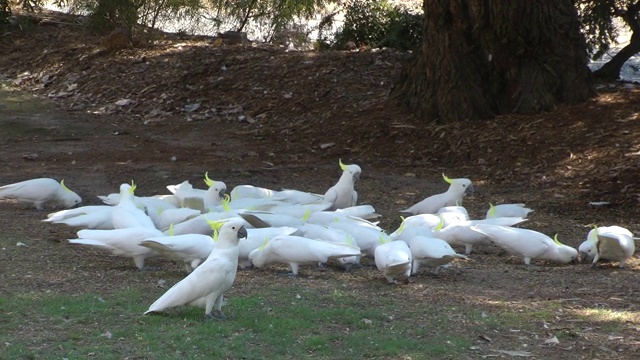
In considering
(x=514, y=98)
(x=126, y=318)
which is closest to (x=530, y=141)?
(x=514, y=98)

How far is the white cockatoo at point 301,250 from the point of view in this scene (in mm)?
5352

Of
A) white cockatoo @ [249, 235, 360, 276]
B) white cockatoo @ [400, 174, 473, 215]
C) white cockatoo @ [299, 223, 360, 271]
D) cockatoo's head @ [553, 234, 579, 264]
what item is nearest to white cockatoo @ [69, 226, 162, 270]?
white cockatoo @ [249, 235, 360, 276]

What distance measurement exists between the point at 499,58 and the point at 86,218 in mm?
5081

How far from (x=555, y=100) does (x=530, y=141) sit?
0.73 metres

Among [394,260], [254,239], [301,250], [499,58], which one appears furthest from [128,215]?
[499,58]

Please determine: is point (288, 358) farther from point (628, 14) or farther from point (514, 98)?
point (628, 14)

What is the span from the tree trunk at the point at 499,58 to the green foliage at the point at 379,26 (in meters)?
3.01

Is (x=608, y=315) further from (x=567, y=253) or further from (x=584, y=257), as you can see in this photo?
(x=584, y=257)

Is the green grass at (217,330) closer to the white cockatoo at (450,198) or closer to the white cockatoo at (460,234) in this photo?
the white cockatoo at (460,234)

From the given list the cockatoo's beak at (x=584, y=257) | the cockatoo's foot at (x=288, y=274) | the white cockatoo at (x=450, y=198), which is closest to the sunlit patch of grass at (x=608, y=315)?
the cockatoo's beak at (x=584, y=257)

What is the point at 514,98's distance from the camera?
31.8 feet

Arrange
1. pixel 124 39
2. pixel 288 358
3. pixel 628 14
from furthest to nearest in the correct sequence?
pixel 124 39
pixel 628 14
pixel 288 358

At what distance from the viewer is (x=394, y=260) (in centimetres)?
512

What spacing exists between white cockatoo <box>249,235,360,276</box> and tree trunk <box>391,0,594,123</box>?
4.63 metres
